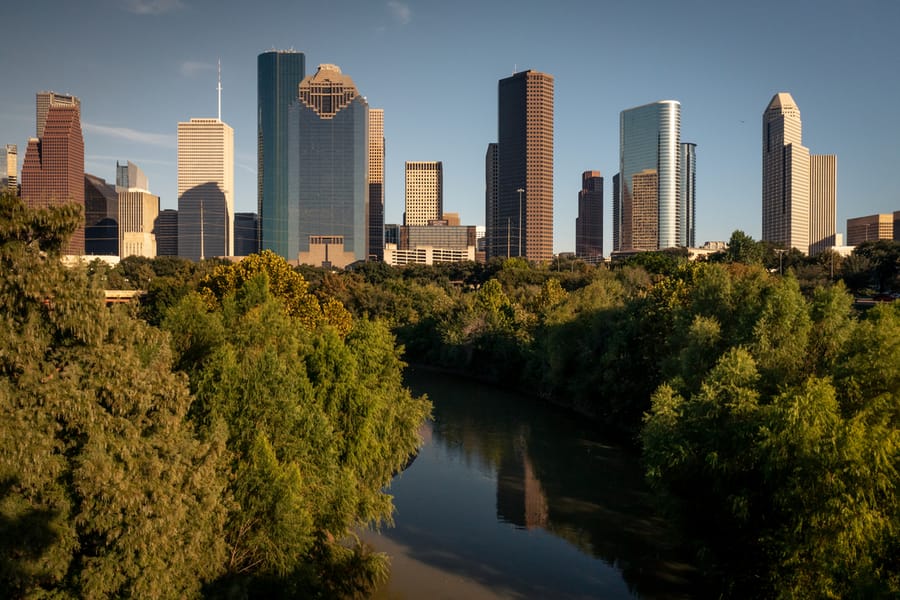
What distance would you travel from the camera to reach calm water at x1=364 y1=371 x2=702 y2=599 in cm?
2356

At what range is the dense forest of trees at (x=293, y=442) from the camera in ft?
43.3

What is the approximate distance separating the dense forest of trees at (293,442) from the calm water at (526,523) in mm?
2623

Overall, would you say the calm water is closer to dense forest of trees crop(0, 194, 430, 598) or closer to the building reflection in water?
the building reflection in water

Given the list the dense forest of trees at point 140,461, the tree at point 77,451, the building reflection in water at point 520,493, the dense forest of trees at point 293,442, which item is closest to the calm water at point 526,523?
the building reflection in water at point 520,493

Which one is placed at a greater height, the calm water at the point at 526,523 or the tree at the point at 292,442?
the tree at the point at 292,442

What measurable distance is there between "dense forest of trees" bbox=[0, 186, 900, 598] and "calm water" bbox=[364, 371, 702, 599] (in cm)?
262

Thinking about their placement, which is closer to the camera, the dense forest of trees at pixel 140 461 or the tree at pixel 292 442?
the dense forest of trees at pixel 140 461

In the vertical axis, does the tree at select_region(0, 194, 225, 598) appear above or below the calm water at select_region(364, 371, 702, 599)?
above

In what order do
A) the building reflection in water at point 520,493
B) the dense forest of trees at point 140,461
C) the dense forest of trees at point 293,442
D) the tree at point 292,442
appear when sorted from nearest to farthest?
the dense forest of trees at point 140,461, the dense forest of trees at point 293,442, the tree at point 292,442, the building reflection in water at point 520,493

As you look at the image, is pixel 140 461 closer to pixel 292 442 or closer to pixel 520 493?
pixel 292 442

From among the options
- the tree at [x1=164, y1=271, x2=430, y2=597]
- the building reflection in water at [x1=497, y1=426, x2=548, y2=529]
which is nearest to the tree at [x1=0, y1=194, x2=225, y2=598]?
the tree at [x1=164, y1=271, x2=430, y2=597]

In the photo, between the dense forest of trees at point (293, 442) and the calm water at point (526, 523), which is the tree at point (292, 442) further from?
the calm water at point (526, 523)

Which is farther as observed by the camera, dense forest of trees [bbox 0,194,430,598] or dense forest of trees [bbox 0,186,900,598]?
dense forest of trees [bbox 0,186,900,598]

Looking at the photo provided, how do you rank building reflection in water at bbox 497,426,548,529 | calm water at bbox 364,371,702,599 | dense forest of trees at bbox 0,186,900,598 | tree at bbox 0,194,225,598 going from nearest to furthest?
tree at bbox 0,194,225,598
dense forest of trees at bbox 0,186,900,598
calm water at bbox 364,371,702,599
building reflection in water at bbox 497,426,548,529
